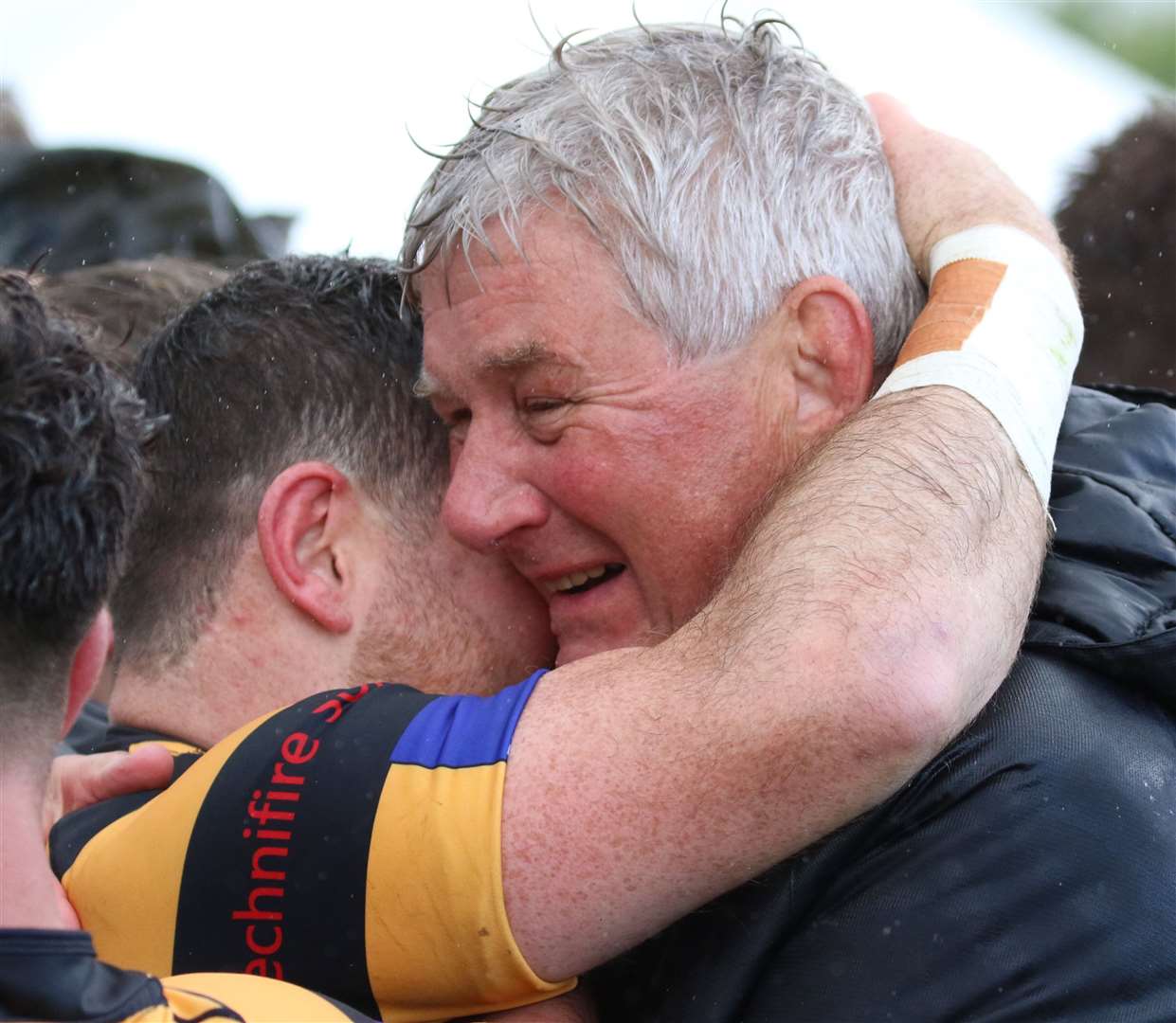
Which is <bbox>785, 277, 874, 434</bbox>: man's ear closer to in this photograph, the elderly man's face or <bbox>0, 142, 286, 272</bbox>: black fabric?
the elderly man's face

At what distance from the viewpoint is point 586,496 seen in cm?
277

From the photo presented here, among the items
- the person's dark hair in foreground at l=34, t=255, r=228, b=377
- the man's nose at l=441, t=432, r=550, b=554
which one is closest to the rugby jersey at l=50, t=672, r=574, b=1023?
the man's nose at l=441, t=432, r=550, b=554

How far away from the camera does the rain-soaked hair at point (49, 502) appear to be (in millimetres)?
1608

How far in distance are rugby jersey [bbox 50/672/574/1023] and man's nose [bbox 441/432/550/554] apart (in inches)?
29.3

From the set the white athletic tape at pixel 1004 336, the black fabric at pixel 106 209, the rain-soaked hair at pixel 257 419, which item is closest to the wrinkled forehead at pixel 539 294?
the rain-soaked hair at pixel 257 419

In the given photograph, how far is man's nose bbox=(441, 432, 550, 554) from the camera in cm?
279

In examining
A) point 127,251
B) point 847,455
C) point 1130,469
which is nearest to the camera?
point 847,455

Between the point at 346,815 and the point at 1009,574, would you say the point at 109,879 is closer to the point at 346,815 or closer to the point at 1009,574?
the point at 346,815

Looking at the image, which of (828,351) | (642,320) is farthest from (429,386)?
(828,351)

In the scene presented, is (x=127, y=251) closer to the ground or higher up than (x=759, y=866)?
closer to the ground

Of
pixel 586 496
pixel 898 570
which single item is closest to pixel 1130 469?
pixel 898 570

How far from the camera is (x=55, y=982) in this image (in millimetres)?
1439

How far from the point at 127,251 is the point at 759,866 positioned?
172 inches

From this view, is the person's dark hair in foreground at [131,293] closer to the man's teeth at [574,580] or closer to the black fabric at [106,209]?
the black fabric at [106,209]
